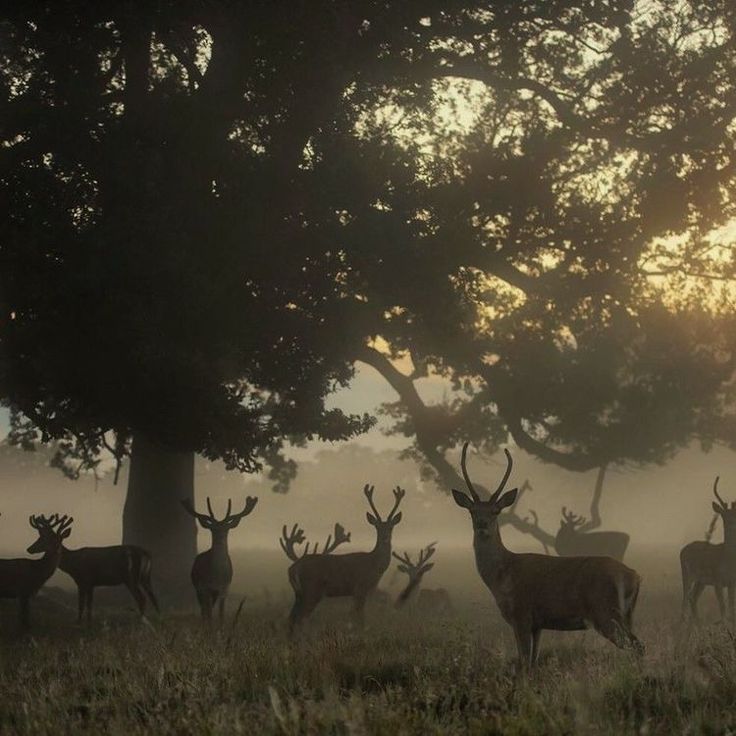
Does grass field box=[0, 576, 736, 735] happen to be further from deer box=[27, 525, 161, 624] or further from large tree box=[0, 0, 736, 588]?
large tree box=[0, 0, 736, 588]

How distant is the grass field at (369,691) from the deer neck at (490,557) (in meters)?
1.01

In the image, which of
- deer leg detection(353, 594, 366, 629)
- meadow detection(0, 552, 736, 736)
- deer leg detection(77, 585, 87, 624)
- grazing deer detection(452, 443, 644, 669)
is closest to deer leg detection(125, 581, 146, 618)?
deer leg detection(77, 585, 87, 624)

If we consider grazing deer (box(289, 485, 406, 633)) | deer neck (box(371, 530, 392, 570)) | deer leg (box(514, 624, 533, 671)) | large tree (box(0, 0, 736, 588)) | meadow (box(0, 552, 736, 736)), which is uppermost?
large tree (box(0, 0, 736, 588))

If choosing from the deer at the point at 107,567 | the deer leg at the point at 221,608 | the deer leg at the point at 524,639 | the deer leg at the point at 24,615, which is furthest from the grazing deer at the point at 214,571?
the deer leg at the point at 524,639

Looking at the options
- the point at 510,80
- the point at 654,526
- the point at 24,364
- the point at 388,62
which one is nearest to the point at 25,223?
the point at 24,364

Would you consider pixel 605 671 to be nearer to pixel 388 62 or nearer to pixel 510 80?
pixel 388 62

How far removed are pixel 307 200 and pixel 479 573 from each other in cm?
979

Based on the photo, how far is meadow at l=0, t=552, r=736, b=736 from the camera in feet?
23.8

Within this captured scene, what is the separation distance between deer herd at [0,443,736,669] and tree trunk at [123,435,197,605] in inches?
196

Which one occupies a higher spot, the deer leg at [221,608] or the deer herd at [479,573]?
the deer herd at [479,573]

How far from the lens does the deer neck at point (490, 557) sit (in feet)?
41.6

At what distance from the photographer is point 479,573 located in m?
14.0

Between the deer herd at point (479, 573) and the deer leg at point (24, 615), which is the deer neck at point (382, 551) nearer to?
the deer herd at point (479, 573)

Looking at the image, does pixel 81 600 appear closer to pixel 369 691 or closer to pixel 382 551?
pixel 382 551
